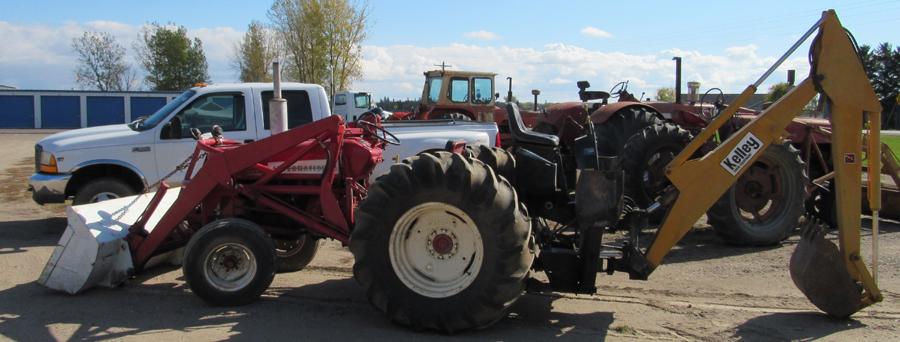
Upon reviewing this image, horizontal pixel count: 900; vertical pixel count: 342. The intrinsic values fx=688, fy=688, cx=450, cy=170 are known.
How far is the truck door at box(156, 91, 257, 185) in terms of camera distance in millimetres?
8945

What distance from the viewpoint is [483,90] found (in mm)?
18906

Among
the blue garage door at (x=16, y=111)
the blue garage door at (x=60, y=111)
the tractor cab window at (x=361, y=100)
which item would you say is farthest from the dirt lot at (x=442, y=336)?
the blue garage door at (x=16, y=111)

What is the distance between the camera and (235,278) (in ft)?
18.5

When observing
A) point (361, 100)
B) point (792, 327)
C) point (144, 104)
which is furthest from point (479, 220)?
point (144, 104)

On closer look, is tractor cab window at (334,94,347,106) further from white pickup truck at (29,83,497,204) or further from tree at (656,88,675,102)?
white pickup truck at (29,83,497,204)

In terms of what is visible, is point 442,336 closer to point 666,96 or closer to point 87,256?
point 87,256

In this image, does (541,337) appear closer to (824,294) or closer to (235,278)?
(824,294)

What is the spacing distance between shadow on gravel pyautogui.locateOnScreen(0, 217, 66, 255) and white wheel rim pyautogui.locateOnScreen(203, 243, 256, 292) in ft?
12.1

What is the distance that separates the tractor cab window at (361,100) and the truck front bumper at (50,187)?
19.5m

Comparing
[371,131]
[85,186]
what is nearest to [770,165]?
[371,131]

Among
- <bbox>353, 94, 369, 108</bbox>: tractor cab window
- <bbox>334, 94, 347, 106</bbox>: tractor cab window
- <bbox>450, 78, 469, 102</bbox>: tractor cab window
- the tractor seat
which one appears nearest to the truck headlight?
the tractor seat

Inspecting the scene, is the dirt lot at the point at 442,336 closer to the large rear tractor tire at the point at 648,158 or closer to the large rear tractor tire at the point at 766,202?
the large rear tractor tire at the point at 766,202

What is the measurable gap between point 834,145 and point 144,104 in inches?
1783

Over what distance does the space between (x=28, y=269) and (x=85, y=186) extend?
78.6 inches
